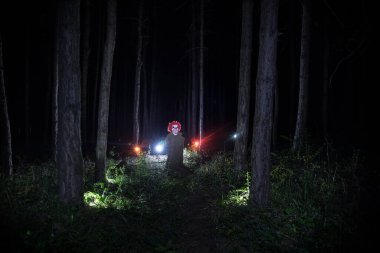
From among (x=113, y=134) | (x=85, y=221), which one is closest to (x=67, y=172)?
(x=85, y=221)

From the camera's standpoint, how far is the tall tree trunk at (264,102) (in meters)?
8.12

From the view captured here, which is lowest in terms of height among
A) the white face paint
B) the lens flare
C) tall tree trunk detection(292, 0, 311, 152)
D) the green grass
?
the lens flare

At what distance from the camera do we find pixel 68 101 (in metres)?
7.89

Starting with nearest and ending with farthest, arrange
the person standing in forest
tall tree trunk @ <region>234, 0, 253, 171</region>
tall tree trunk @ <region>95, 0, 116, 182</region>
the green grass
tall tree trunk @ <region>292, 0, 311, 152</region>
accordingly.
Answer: the green grass
tall tree trunk @ <region>95, 0, 116, 182</region>
tall tree trunk @ <region>234, 0, 253, 171</region>
the person standing in forest
tall tree trunk @ <region>292, 0, 311, 152</region>

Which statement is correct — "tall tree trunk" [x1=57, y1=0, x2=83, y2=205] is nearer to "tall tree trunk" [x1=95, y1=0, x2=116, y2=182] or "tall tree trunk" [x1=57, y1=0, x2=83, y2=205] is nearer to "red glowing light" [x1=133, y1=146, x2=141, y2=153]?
"tall tree trunk" [x1=95, y1=0, x2=116, y2=182]

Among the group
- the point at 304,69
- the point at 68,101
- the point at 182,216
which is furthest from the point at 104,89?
the point at 304,69

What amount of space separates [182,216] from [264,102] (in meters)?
3.75

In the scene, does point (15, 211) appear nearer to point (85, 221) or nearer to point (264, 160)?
point (85, 221)

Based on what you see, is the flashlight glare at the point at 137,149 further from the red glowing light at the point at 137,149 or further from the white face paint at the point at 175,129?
the white face paint at the point at 175,129

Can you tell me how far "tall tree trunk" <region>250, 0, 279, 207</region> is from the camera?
812 centimetres

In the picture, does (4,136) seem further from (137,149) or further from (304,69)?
(304,69)

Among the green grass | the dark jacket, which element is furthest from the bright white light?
the green grass

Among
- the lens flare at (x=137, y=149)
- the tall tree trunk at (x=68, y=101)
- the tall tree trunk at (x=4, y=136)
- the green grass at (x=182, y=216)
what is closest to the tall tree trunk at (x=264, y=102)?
the green grass at (x=182, y=216)

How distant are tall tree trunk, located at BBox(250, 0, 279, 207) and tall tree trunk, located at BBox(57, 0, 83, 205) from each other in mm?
4712
